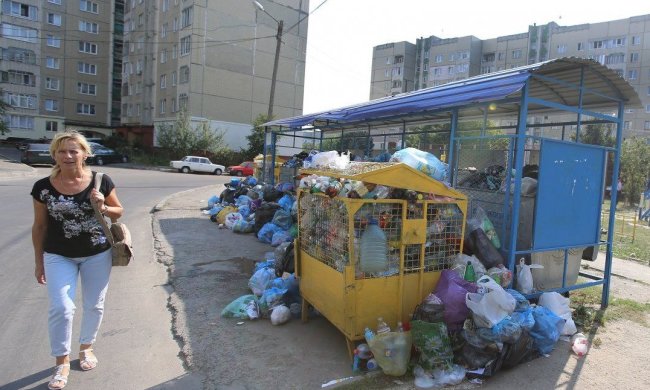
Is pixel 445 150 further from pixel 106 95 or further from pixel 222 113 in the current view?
pixel 106 95

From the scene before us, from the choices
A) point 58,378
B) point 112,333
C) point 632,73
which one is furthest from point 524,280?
point 632,73

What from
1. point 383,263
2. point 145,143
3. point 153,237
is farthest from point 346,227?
point 145,143

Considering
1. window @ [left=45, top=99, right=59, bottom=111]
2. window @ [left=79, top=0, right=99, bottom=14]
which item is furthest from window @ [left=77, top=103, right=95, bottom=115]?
window @ [left=79, top=0, right=99, bottom=14]

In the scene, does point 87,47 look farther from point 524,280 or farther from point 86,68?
point 524,280

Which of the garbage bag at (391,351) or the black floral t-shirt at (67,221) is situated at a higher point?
the black floral t-shirt at (67,221)

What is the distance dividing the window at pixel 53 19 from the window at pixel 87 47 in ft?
9.00

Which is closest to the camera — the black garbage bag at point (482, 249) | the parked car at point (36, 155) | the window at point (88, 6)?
the black garbage bag at point (482, 249)

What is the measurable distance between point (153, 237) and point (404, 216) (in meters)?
6.23

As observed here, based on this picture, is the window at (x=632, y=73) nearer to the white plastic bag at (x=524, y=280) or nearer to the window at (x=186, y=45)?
the window at (x=186, y=45)

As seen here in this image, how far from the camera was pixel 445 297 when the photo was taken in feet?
11.9

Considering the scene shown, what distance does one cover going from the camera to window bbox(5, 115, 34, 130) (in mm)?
43875

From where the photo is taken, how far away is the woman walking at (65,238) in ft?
9.75

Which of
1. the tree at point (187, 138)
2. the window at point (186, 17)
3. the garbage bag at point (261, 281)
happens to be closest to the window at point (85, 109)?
the window at point (186, 17)

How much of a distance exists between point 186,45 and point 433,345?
124 feet
